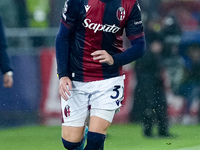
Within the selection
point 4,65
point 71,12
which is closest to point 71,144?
point 71,12

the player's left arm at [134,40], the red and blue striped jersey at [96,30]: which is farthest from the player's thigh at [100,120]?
the player's left arm at [134,40]

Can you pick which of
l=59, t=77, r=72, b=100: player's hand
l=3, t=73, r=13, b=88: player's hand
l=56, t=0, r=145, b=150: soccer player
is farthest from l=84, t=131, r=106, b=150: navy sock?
l=3, t=73, r=13, b=88: player's hand

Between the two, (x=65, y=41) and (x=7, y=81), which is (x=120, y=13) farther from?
(x=7, y=81)

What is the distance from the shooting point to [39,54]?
24.2ft

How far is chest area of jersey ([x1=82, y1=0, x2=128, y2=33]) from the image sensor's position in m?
5.01

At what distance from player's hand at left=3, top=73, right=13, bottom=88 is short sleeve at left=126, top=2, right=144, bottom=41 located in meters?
2.16

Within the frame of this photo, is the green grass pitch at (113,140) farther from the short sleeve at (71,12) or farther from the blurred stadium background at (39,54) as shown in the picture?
the short sleeve at (71,12)

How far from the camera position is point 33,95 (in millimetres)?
7309

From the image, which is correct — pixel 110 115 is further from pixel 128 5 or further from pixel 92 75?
pixel 128 5

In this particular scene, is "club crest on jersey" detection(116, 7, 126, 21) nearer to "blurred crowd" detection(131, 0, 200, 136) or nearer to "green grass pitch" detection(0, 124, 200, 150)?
"green grass pitch" detection(0, 124, 200, 150)

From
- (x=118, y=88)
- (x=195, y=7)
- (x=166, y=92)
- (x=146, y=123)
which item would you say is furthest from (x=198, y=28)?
(x=118, y=88)

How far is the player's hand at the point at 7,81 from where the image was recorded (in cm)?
695

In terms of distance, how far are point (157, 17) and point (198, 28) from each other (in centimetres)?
61

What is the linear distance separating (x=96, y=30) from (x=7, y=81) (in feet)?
7.25
